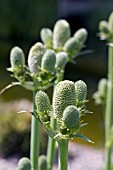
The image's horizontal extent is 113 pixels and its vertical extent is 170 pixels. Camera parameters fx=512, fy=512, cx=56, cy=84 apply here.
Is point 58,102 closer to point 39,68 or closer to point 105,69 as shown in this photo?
point 39,68

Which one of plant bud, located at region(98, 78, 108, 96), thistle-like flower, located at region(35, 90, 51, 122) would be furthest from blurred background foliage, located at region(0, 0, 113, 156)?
thistle-like flower, located at region(35, 90, 51, 122)

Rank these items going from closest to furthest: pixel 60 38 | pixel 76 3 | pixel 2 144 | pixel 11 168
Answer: pixel 60 38 < pixel 11 168 < pixel 2 144 < pixel 76 3

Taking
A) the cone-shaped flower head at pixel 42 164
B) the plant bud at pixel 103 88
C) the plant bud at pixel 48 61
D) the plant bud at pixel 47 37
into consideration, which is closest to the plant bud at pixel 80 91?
the plant bud at pixel 48 61

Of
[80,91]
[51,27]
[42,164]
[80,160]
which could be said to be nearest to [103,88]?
[42,164]

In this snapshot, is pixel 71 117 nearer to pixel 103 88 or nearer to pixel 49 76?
pixel 49 76

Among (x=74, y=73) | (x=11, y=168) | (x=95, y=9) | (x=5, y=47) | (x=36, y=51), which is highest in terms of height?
(x=95, y=9)

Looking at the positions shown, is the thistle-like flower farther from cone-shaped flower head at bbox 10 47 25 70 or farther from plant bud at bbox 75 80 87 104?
cone-shaped flower head at bbox 10 47 25 70

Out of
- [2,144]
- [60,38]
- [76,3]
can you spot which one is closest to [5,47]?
[76,3]
